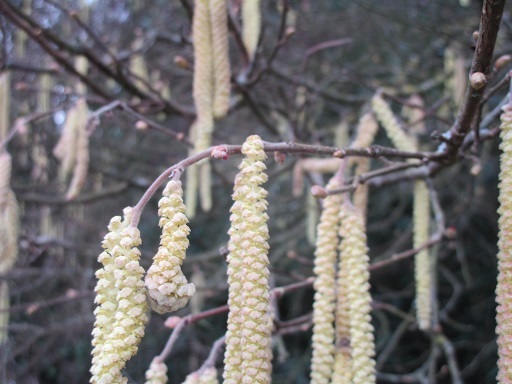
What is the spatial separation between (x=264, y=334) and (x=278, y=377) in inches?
93.4

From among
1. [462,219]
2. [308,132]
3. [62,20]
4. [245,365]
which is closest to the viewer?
[245,365]

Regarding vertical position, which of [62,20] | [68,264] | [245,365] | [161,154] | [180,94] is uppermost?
[62,20]

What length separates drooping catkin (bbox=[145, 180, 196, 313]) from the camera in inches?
22.7

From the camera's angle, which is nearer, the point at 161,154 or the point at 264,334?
the point at 264,334

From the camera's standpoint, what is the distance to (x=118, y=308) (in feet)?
1.95

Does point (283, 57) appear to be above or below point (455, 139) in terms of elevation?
above

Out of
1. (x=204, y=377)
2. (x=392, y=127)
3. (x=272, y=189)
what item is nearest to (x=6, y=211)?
(x=204, y=377)

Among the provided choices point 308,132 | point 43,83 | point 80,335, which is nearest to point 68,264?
point 80,335

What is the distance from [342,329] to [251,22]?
92 centimetres

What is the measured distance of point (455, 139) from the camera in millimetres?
907

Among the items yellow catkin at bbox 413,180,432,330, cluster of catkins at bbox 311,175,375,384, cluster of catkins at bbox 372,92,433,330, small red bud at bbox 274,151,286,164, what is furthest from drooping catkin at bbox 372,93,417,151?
small red bud at bbox 274,151,286,164

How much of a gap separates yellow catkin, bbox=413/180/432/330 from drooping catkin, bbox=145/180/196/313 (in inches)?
25.1

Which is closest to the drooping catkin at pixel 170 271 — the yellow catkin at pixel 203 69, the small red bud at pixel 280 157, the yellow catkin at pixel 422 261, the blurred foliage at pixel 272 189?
the small red bud at pixel 280 157

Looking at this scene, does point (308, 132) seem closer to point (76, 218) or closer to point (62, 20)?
point (76, 218)
